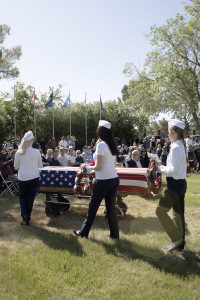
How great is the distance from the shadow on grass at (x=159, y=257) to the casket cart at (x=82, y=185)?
152cm

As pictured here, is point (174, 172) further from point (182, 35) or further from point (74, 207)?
point (182, 35)

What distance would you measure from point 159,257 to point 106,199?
1205 mm

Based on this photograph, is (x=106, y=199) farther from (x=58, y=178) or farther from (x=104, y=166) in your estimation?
(x=58, y=178)

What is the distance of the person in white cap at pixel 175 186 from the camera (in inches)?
195

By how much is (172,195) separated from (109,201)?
1049mm

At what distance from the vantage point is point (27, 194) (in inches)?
264

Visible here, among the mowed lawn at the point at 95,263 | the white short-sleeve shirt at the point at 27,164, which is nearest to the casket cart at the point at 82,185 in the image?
the mowed lawn at the point at 95,263

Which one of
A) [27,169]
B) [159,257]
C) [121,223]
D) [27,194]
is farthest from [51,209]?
[159,257]

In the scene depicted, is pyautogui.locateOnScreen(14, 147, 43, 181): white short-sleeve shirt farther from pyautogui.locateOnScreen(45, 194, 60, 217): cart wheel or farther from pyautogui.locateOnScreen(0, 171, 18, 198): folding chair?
pyautogui.locateOnScreen(0, 171, 18, 198): folding chair

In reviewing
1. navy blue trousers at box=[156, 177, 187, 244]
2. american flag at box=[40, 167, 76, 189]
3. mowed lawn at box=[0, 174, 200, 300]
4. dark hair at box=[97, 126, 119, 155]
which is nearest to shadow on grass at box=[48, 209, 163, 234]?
mowed lawn at box=[0, 174, 200, 300]

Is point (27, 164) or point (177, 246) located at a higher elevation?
point (27, 164)

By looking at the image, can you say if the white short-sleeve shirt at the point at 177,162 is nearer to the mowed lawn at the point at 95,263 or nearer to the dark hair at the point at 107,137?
the dark hair at the point at 107,137

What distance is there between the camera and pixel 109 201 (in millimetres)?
5590

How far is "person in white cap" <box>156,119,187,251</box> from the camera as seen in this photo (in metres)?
4.94
